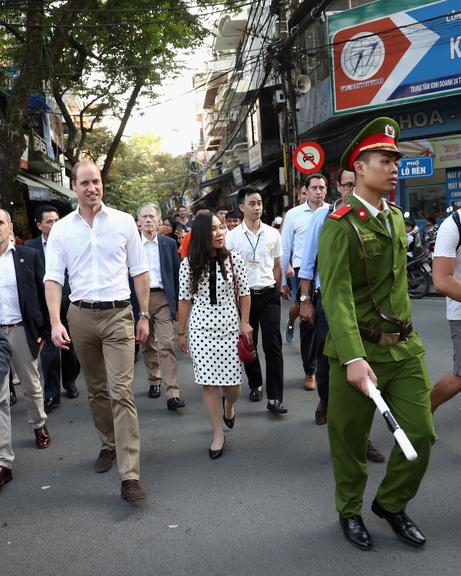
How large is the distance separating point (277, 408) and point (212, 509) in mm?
1813

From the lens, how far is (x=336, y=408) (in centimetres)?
298

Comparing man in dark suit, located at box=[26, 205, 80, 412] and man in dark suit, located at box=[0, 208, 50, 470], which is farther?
man in dark suit, located at box=[26, 205, 80, 412]

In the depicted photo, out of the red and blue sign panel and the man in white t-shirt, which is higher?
the red and blue sign panel

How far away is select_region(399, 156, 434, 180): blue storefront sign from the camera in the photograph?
14344 millimetres

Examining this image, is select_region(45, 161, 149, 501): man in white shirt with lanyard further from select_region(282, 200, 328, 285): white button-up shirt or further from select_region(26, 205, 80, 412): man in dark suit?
select_region(282, 200, 328, 285): white button-up shirt

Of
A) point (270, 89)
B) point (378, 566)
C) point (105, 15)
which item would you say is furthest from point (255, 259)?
point (270, 89)

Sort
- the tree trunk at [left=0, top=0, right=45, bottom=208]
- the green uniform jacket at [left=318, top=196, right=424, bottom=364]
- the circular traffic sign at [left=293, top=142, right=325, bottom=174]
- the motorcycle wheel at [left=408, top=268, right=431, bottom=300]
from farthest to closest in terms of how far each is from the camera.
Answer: the circular traffic sign at [left=293, top=142, right=325, bottom=174] < the motorcycle wheel at [left=408, top=268, right=431, bottom=300] < the tree trunk at [left=0, top=0, right=45, bottom=208] < the green uniform jacket at [left=318, top=196, right=424, bottom=364]

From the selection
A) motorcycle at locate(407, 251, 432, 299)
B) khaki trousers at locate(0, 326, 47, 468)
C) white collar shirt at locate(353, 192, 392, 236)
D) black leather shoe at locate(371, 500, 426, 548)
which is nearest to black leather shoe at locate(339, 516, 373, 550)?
black leather shoe at locate(371, 500, 426, 548)

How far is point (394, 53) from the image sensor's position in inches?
623

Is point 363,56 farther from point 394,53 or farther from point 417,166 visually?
point 417,166

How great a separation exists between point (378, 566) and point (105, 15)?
53.7ft

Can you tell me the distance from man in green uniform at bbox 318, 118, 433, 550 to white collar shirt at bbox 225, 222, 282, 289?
8.24ft

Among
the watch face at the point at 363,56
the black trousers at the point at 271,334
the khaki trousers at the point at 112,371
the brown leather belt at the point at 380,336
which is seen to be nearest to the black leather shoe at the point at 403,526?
the brown leather belt at the point at 380,336

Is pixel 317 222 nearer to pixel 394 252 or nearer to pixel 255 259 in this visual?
pixel 255 259
